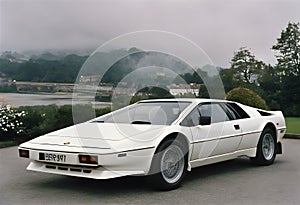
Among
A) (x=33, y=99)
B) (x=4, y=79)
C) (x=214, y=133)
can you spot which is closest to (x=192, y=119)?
(x=214, y=133)

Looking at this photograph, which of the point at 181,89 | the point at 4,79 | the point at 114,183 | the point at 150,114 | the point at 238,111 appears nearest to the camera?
A: the point at 114,183

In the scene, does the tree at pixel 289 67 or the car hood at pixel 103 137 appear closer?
the car hood at pixel 103 137

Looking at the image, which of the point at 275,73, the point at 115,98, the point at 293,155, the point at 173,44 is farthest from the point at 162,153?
the point at 275,73

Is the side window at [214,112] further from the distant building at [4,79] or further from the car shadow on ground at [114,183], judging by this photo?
the distant building at [4,79]

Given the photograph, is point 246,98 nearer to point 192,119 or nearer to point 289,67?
point 192,119

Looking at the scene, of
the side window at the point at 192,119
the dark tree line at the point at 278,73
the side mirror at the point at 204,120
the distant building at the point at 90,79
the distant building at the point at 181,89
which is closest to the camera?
the side window at the point at 192,119

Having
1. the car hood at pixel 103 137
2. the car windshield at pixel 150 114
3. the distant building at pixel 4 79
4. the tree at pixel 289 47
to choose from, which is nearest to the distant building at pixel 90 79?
the car windshield at pixel 150 114

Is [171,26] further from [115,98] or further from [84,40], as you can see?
[115,98]
